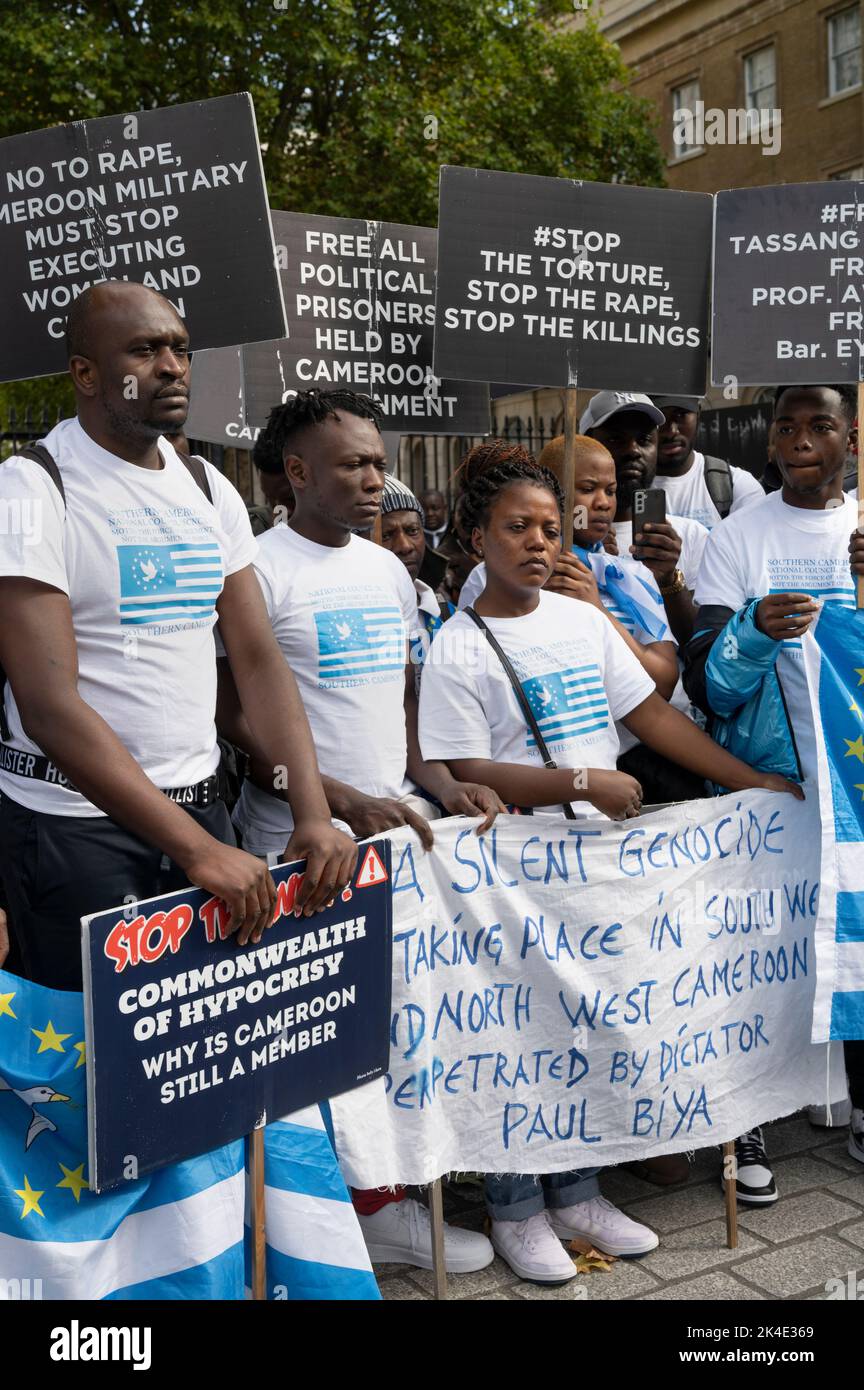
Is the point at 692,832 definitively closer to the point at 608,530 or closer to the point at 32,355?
the point at 608,530

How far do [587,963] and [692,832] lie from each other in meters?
0.45

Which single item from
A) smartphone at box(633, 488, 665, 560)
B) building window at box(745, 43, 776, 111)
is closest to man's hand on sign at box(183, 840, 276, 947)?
smartphone at box(633, 488, 665, 560)

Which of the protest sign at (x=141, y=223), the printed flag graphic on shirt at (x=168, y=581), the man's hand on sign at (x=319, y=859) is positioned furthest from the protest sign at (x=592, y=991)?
the protest sign at (x=141, y=223)

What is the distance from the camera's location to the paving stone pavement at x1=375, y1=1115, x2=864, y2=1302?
10.0ft

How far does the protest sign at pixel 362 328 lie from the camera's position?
416 cm

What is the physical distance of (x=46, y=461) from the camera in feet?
7.85

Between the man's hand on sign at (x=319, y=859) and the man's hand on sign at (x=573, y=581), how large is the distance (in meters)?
1.23

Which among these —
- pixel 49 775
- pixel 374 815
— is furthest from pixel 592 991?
pixel 49 775

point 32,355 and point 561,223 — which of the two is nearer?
point 32,355

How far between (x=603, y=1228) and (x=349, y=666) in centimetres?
155

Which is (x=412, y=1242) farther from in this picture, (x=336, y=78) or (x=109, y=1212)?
(x=336, y=78)

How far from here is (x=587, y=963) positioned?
3.20 m

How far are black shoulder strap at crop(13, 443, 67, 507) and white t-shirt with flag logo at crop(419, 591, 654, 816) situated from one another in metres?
1.09
